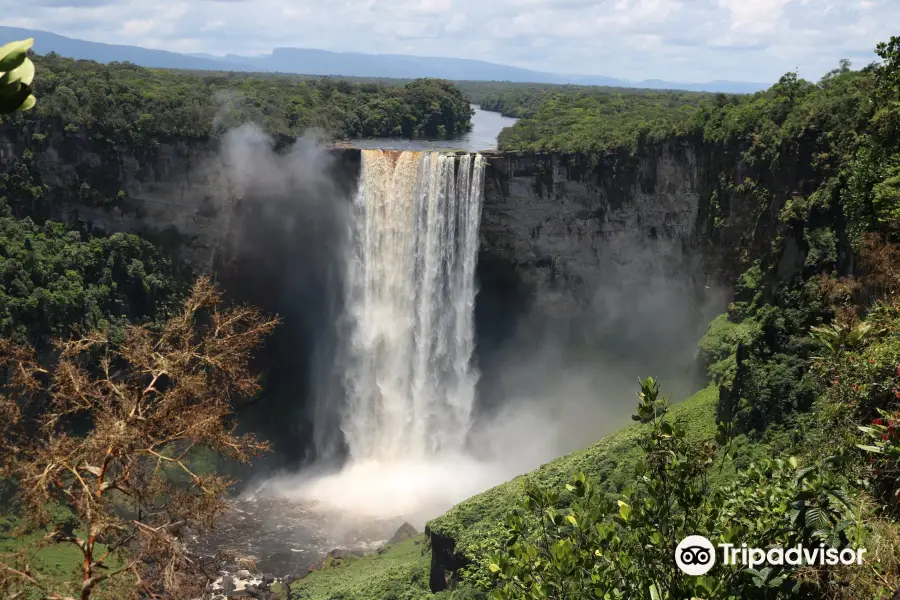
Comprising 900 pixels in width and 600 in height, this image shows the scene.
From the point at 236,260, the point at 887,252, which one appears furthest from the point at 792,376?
the point at 236,260

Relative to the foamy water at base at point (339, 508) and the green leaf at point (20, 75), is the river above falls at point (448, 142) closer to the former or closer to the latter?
the foamy water at base at point (339, 508)

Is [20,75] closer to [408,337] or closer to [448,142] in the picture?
[408,337]

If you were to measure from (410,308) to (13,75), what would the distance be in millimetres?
30199

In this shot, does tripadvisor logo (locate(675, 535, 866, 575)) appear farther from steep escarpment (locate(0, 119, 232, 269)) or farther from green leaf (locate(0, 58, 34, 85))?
steep escarpment (locate(0, 119, 232, 269))

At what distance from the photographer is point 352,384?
3550 centimetres

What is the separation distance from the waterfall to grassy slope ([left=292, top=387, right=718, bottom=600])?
29.4 feet

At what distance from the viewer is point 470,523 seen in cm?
2180

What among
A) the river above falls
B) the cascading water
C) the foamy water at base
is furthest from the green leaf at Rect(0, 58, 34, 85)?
the river above falls

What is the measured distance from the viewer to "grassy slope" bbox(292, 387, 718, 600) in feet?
70.3

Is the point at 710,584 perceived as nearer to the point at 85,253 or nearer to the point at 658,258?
the point at 658,258

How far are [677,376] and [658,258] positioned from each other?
4.67m

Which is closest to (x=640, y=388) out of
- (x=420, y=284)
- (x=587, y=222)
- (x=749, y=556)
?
(x=587, y=222)

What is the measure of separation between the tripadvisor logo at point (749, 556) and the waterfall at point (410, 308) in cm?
2597

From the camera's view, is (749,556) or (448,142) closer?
(749,556)
